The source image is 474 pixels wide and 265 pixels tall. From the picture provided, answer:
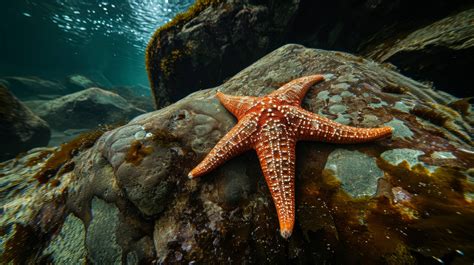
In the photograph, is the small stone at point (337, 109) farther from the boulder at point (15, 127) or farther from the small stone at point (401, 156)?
the boulder at point (15, 127)

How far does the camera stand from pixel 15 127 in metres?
9.02

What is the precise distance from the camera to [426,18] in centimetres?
482


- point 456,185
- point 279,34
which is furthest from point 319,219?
point 279,34

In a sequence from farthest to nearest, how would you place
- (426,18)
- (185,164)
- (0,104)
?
(0,104)
(426,18)
(185,164)

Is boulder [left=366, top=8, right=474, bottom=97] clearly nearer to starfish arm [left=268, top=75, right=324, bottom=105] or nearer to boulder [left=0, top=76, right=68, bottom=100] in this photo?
starfish arm [left=268, top=75, right=324, bottom=105]

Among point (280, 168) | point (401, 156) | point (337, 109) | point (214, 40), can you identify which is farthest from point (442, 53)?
point (214, 40)

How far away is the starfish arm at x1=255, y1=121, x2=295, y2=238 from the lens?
2.07m

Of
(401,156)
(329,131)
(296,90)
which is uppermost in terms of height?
(296,90)

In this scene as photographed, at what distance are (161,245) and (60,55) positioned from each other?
2678 inches

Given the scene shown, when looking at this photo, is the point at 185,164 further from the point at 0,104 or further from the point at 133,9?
the point at 133,9

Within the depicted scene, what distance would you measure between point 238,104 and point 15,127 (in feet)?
41.3

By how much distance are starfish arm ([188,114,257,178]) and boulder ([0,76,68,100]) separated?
41285mm

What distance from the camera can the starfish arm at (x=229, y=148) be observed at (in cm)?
255

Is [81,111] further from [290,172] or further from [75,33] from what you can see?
[75,33]
